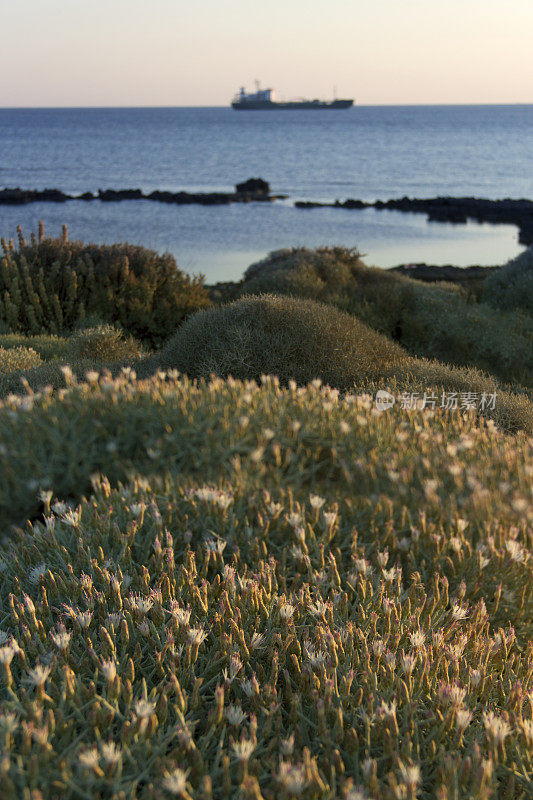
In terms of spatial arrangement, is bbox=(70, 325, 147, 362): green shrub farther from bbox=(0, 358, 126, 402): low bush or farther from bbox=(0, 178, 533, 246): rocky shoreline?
bbox=(0, 178, 533, 246): rocky shoreline

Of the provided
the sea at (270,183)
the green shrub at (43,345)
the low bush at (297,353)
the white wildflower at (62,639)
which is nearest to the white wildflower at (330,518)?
the white wildflower at (62,639)

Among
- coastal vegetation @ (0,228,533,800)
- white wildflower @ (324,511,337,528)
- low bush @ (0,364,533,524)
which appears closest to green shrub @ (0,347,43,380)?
coastal vegetation @ (0,228,533,800)

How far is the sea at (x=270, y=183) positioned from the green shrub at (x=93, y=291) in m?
4.18

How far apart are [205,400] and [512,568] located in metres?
2.46

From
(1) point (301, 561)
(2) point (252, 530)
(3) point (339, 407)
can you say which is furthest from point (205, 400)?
(1) point (301, 561)

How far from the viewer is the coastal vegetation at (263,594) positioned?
2150 mm

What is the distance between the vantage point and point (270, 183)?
60.9 meters

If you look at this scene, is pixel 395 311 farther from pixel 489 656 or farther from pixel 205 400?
pixel 489 656

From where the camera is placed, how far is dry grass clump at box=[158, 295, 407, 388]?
7.42 m

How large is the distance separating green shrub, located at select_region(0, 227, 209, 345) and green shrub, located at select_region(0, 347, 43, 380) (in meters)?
2.98

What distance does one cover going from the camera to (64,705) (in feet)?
7.57

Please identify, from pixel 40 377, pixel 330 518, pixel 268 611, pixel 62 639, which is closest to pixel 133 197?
pixel 40 377

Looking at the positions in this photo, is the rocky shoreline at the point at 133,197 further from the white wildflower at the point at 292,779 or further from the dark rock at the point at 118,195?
the white wildflower at the point at 292,779

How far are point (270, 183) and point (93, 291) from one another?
5224 centimetres
